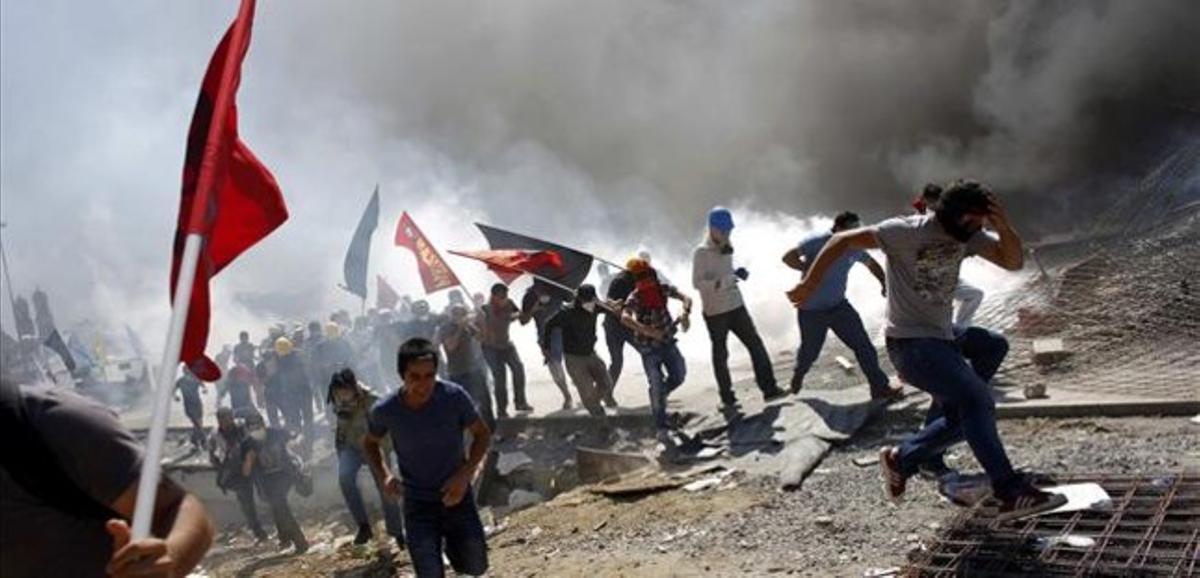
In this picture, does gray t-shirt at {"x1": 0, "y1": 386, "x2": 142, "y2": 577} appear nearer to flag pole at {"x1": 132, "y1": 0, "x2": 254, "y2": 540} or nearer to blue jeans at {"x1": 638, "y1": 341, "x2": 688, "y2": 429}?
flag pole at {"x1": 132, "y1": 0, "x2": 254, "y2": 540}

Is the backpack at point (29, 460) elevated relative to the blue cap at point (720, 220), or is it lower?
lower

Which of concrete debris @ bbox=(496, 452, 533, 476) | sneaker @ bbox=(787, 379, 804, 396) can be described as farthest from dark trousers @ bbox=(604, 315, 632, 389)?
sneaker @ bbox=(787, 379, 804, 396)

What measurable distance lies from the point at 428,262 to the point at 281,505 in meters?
4.47

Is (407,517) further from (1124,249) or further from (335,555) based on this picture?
(1124,249)

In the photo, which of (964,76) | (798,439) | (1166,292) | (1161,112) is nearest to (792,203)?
(964,76)

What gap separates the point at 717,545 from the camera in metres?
5.30

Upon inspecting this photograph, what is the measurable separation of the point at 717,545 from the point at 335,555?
3.74m

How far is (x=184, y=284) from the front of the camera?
2.26 m

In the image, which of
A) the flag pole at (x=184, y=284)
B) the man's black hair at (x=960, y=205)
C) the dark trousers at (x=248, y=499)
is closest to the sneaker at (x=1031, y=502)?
the man's black hair at (x=960, y=205)

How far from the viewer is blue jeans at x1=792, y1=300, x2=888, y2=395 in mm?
7293

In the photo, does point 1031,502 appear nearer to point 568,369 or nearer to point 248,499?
point 568,369

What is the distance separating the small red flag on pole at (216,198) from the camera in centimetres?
267

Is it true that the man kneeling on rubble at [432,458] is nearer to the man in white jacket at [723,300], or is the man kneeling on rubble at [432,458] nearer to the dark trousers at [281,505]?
the man in white jacket at [723,300]

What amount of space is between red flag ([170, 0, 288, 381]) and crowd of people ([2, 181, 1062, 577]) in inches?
40.9
